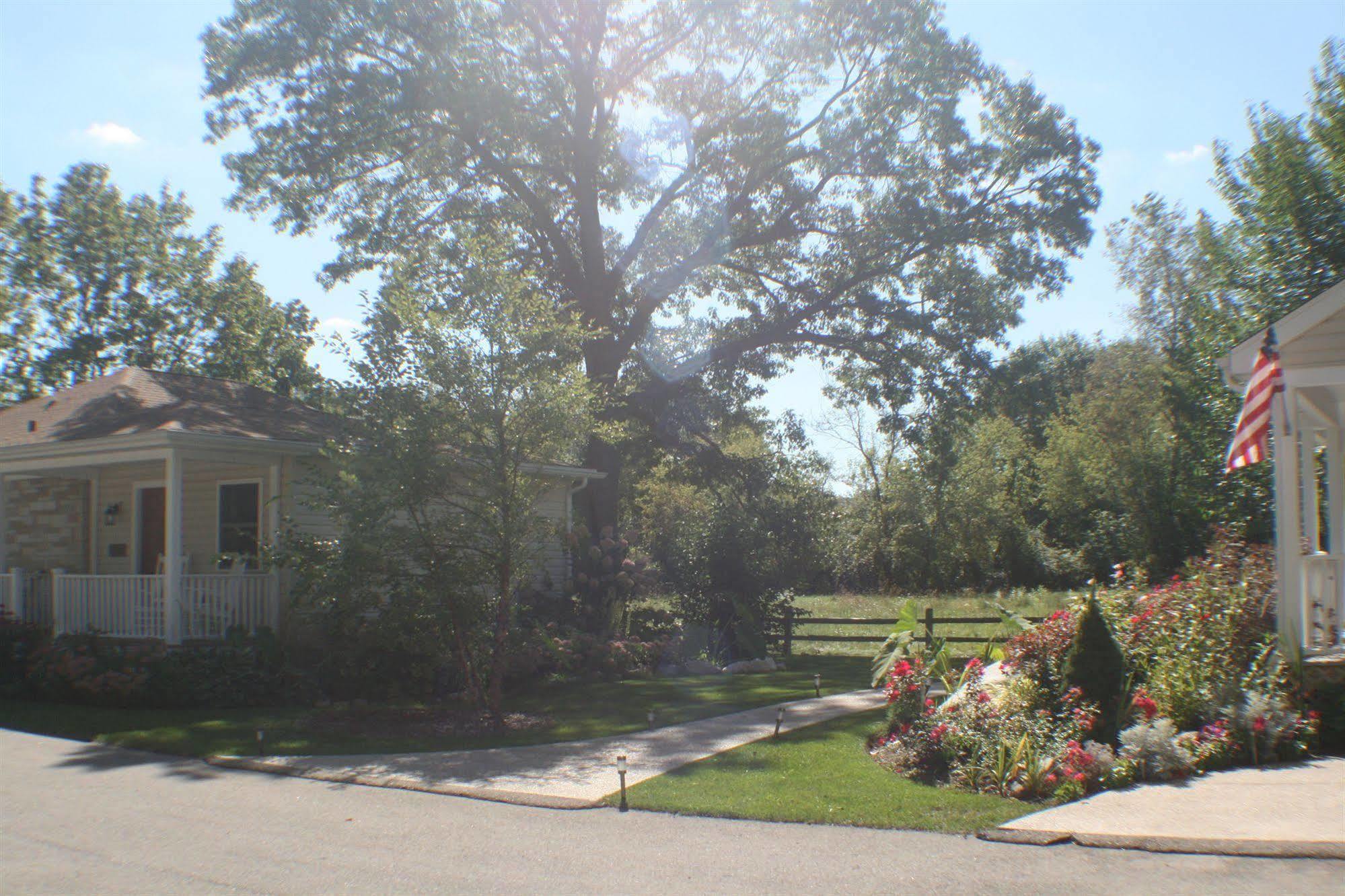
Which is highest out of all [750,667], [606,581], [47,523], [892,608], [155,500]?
[155,500]

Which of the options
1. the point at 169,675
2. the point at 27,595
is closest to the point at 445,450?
the point at 169,675

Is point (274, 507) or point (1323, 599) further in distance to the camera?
point (274, 507)

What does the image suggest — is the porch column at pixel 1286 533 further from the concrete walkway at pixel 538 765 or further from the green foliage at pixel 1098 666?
the concrete walkway at pixel 538 765

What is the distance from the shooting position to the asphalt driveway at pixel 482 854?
5.78 metres

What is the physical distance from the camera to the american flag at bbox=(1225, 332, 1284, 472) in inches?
361

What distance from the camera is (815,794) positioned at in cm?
795

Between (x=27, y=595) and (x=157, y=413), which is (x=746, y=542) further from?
(x=27, y=595)

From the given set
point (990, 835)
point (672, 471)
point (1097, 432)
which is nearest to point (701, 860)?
point (990, 835)

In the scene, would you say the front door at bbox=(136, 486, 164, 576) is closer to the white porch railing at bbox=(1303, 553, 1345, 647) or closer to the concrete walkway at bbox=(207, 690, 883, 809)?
the concrete walkway at bbox=(207, 690, 883, 809)

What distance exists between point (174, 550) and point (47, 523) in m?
6.38

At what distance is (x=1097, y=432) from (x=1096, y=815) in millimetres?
27344

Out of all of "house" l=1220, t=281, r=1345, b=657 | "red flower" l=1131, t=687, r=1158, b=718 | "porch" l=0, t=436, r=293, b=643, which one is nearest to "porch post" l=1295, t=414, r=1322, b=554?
"house" l=1220, t=281, r=1345, b=657

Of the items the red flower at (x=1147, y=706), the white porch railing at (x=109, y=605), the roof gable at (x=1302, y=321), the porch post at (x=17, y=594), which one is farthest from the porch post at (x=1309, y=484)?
the porch post at (x=17, y=594)

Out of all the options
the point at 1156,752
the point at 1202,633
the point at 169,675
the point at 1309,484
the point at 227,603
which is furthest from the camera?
the point at 227,603
